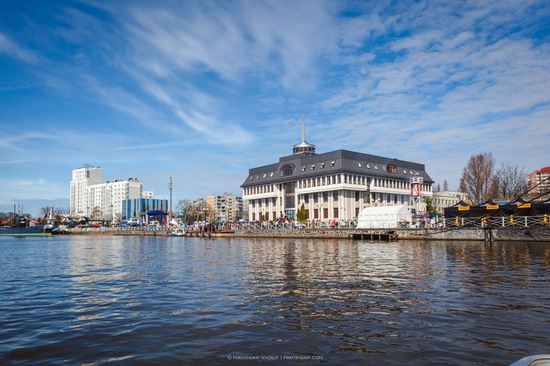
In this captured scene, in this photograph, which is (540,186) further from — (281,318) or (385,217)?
(281,318)

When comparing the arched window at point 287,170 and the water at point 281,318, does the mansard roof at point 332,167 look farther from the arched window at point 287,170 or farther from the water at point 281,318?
the water at point 281,318

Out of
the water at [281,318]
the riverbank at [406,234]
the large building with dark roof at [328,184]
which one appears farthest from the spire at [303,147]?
the water at [281,318]

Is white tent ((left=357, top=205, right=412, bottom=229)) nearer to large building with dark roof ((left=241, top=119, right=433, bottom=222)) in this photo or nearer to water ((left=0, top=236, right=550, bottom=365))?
large building with dark roof ((left=241, top=119, right=433, bottom=222))

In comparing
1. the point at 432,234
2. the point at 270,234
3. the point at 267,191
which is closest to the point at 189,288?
the point at 432,234

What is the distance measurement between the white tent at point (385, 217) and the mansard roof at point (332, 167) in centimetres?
2456

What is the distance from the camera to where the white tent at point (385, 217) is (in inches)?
2386

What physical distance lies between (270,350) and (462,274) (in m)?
14.2

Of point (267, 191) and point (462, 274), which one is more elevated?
point (267, 191)

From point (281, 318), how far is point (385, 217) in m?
53.3

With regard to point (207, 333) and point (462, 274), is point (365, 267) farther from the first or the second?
point (207, 333)

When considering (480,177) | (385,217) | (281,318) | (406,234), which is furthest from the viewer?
(480,177)

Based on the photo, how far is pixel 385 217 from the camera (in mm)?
61750

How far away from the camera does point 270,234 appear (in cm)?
7500

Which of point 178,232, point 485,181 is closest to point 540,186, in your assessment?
point 485,181
